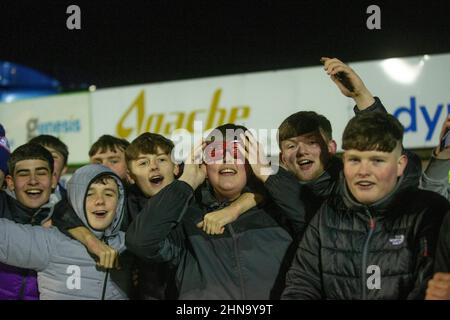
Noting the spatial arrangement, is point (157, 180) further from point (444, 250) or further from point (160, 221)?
point (444, 250)

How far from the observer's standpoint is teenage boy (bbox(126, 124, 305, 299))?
2416mm

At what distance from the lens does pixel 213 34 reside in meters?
6.39

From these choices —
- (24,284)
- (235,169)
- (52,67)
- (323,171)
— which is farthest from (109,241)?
(52,67)

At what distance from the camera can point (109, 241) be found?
8.85 ft

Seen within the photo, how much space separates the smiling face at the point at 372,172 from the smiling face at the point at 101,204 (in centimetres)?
107

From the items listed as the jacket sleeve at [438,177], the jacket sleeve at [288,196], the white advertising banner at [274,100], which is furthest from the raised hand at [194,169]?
the white advertising banner at [274,100]

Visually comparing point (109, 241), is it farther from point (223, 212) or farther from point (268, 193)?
point (268, 193)

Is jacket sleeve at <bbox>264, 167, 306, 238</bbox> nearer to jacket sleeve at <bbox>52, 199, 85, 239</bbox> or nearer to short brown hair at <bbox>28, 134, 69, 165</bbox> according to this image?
jacket sleeve at <bbox>52, 199, 85, 239</bbox>

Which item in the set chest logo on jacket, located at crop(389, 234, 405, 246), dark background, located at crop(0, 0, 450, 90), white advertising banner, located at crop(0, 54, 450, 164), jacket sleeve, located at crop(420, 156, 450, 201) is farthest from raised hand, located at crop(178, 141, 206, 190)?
white advertising banner, located at crop(0, 54, 450, 164)

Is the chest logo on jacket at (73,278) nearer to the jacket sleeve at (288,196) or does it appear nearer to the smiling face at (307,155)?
the jacket sleeve at (288,196)

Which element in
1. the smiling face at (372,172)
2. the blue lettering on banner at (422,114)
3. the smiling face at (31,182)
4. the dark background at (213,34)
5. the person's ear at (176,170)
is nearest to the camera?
the smiling face at (372,172)

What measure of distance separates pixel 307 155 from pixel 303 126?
137mm

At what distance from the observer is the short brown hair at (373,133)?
2.24 m

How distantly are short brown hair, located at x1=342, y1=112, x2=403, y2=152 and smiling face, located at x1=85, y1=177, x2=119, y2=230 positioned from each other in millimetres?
1085
